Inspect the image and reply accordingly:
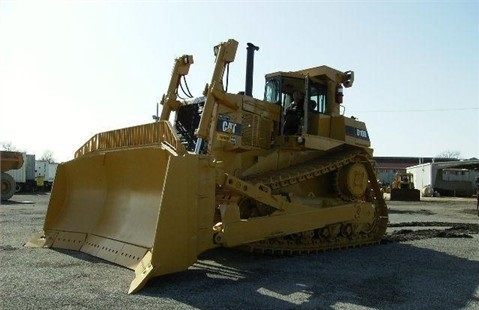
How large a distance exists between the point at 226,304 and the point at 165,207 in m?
1.48

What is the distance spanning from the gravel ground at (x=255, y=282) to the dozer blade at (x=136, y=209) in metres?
0.30

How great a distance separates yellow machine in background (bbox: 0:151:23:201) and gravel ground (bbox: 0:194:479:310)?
17753 millimetres

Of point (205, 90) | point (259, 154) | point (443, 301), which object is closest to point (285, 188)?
→ point (259, 154)

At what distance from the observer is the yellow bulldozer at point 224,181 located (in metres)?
6.22

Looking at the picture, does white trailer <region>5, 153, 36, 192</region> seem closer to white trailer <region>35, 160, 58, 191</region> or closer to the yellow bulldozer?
white trailer <region>35, 160, 58, 191</region>

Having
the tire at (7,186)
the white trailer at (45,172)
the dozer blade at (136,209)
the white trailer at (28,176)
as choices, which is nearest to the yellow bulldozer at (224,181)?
the dozer blade at (136,209)

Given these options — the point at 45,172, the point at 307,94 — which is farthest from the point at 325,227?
the point at 45,172

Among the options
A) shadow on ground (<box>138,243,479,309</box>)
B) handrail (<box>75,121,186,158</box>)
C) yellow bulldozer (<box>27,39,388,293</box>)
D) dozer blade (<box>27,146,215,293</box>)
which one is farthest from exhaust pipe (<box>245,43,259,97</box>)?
shadow on ground (<box>138,243,479,309</box>)

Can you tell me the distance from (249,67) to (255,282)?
17.4 ft

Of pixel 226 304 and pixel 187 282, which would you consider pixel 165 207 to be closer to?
pixel 187 282

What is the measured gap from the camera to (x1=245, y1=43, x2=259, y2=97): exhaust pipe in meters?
9.86

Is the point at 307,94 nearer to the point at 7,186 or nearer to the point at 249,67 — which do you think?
the point at 249,67

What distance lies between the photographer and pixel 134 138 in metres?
7.55

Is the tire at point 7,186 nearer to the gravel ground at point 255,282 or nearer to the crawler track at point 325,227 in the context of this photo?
the gravel ground at point 255,282
